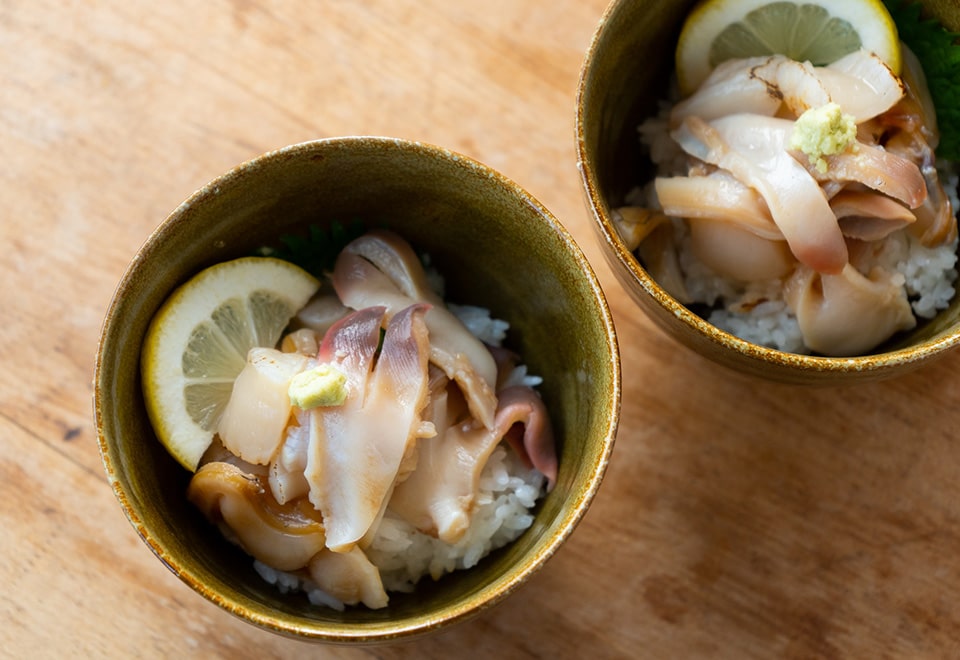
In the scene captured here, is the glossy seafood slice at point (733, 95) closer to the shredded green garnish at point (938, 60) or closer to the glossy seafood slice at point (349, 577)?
the shredded green garnish at point (938, 60)

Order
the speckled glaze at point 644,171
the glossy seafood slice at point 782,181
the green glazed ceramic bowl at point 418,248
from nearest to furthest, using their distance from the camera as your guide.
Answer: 1. the green glazed ceramic bowl at point 418,248
2. the speckled glaze at point 644,171
3. the glossy seafood slice at point 782,181

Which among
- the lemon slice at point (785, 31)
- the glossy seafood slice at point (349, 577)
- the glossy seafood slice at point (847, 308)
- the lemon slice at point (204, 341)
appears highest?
the lemon slice at point (785, 31)

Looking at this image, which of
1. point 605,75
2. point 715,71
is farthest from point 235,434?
point 715,71

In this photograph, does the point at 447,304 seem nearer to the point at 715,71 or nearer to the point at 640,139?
the point at 640,139

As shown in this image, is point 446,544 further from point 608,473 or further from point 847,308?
point 847,308

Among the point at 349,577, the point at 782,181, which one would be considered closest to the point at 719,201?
the point at 782,181

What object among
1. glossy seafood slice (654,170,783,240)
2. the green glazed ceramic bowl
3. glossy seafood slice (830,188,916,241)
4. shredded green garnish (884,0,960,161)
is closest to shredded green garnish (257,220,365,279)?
the green glazed ceramic bowl

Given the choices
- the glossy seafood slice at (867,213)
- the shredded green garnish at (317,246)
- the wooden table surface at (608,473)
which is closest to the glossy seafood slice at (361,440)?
the shredded green garnish at (317,246)
